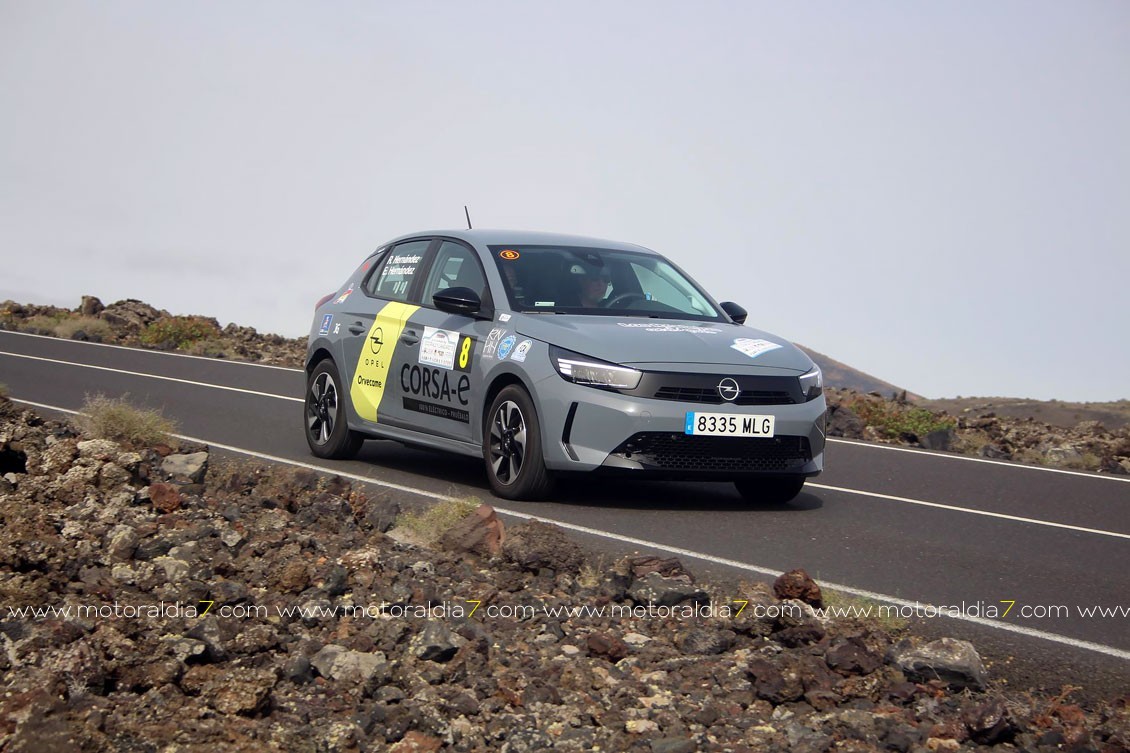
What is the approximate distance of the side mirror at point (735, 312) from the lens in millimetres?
11414

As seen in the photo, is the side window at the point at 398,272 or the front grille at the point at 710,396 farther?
the side window at the point at 398,272

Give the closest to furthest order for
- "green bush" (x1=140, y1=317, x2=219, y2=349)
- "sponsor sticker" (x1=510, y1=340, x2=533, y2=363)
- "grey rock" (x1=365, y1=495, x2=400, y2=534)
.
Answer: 1. "grey rock" (x1=365, y1=495, x2=400, y2=534)
2. "sponsor sticker" (x1=510, y1=340, x2=533, y2=363)
3. "green bush" (x1=140, y1=317, x2=219, y2=349)

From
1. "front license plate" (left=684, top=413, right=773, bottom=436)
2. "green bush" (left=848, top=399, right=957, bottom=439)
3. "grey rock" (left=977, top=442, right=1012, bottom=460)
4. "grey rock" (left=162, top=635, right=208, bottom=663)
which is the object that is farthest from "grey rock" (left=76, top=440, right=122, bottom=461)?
A: "green bush" (left=848, top=399, right=957, bottom=439)

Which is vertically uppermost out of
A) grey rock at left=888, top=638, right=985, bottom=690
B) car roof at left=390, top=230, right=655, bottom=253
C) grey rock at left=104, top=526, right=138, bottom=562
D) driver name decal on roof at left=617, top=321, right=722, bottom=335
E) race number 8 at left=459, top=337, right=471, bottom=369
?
car roof at left=390, top=230, right=655, bottom=253

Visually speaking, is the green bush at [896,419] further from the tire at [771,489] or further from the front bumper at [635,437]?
the front bumper at [635,437]

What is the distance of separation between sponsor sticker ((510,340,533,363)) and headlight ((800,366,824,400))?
1855 mm

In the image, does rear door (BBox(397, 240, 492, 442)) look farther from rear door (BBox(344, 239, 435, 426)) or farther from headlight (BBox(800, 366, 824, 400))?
headlight (BBox(800, 366, 824, 400))

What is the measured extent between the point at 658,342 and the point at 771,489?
1.53 meters

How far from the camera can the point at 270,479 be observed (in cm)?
971

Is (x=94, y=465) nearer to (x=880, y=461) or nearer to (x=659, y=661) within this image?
(x=659, y=661)

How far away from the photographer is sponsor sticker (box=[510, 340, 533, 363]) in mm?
9938

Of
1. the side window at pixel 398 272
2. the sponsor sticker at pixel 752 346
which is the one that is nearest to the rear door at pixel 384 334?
the side window at pixel 398 272

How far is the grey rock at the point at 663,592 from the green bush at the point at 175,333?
22.1 meters

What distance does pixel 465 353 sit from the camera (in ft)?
34.7
